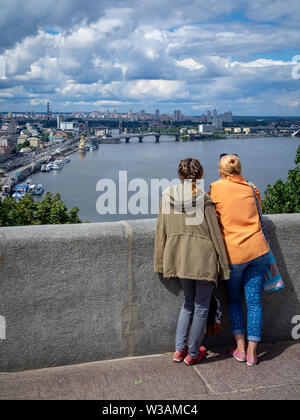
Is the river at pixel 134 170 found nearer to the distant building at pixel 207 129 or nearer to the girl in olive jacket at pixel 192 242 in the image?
the distant building at pixel 207 129

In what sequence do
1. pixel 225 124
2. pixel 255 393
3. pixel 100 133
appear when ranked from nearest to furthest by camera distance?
pixel 255 393, pixel 225 124, pixel 100 133

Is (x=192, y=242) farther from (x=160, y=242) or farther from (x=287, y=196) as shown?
(x=287, y=196)

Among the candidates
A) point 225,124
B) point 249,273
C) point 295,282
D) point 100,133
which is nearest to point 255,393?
point 249,273

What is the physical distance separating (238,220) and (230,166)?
0.28 metres

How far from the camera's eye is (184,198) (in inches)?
97.9

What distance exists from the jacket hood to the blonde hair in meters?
0.20

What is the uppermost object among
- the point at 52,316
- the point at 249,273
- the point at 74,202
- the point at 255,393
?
the point at 249,273

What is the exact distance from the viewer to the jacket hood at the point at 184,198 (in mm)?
2486

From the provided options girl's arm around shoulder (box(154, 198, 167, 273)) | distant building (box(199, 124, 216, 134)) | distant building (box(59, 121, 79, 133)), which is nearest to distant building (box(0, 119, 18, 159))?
distant building (box(199, 124, 216, 134))

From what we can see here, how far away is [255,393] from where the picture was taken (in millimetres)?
2348

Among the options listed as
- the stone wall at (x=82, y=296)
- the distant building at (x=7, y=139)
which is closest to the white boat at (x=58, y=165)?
the distant building at (x=7, y=139)

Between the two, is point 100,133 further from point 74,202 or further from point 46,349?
point 46,349

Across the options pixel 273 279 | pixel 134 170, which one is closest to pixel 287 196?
pixel 273 279

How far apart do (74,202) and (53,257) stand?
1722 inches
